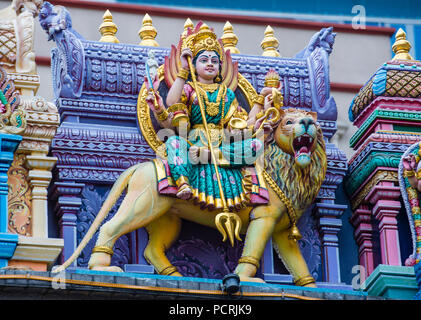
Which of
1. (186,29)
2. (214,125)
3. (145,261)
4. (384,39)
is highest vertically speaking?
(384,39)

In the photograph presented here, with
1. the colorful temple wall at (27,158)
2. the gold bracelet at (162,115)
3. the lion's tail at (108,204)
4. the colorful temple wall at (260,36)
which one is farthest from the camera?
the colorful temple wall at (260,36)

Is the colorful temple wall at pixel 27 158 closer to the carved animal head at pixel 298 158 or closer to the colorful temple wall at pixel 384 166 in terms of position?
the carved animal head at pixel 298 158

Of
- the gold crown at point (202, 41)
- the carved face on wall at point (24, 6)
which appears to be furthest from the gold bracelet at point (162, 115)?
the carved face on wall at point (24, 6)

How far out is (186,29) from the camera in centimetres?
1964

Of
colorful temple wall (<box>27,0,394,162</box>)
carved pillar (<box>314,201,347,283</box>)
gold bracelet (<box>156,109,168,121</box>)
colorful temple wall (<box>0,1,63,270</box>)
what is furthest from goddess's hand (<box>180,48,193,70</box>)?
colorful temple wall (<box>27,0,394,162</box>)

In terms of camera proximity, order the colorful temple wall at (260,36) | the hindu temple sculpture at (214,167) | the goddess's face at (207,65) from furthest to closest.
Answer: the colorful temple wall at (260,36) < the goddess's face at (207,65) < the hindu temple sculpture at (214,167)

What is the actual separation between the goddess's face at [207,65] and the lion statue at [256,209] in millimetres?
878

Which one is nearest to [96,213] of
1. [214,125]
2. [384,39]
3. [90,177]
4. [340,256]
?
[90,177]

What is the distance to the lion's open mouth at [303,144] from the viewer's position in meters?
18.8

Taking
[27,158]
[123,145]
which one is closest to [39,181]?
[27,158]

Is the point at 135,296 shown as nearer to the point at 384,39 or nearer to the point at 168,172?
the point at 168,172
